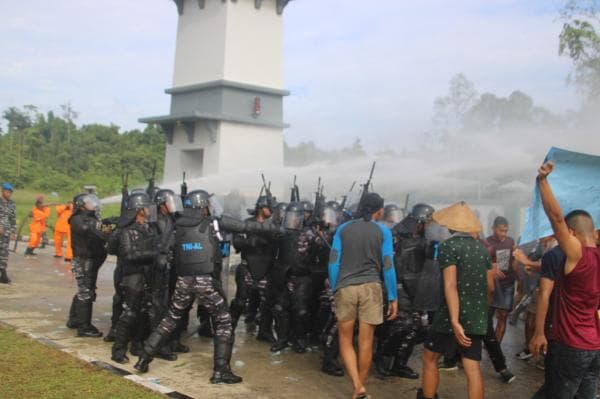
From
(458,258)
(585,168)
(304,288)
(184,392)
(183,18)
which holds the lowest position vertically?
(184,392)

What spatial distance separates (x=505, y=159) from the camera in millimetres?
17078

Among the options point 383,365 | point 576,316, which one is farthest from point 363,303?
point 576,316

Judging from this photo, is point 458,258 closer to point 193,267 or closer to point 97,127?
point 193,267

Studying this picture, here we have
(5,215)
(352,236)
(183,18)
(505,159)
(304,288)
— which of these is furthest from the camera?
(183,18)

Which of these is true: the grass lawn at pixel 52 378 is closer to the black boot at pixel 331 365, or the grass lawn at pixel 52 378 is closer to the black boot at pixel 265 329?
the black boot at pixel 331 365

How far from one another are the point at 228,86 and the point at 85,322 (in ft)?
51.8

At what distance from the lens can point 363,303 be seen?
571 centimetres

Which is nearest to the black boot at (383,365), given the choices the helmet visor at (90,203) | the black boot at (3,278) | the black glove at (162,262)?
the black glove at (162,262)

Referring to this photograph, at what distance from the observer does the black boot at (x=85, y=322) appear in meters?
7.85

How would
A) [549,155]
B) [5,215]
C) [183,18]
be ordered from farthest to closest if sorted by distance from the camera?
[183,18], [5,215], [549,155]

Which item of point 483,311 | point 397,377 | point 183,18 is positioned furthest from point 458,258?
point 183,18

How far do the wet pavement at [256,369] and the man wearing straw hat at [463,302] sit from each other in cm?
128

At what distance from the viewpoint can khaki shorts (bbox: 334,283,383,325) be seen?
5.69m

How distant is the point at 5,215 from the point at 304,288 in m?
7.15
